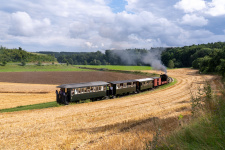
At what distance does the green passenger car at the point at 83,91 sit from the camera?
972 inches

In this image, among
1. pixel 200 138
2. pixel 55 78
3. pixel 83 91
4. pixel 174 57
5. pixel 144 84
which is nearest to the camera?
pixel 200 138

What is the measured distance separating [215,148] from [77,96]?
2190cm

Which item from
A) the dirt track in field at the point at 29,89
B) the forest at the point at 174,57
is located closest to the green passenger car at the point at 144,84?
the dirt track in field at the point at 29,89

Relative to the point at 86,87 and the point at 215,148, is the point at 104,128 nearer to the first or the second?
the point at 215,148

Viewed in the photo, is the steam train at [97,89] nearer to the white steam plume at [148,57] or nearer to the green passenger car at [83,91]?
the green passenger car at [83,91]

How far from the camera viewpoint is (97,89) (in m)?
27.8

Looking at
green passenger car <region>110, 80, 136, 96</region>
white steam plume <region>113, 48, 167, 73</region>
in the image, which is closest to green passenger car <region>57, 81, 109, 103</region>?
green passenger car <region>110, 80, 136, 96</region>

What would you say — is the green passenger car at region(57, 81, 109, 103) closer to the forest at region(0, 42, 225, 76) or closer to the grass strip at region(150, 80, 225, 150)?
the grass strip at region(150, 80, 225, 150)

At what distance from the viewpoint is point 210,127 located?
6082mm

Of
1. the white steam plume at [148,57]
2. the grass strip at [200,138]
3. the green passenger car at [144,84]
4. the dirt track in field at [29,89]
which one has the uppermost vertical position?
the white steam plume at [148,57]

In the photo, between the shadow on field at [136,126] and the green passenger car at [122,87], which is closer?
the shadow on field at [136,126]

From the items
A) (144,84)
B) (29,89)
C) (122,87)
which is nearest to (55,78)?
(29,89)

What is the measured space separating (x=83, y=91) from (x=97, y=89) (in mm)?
2733

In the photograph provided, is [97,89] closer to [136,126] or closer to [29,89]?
[136,126]
